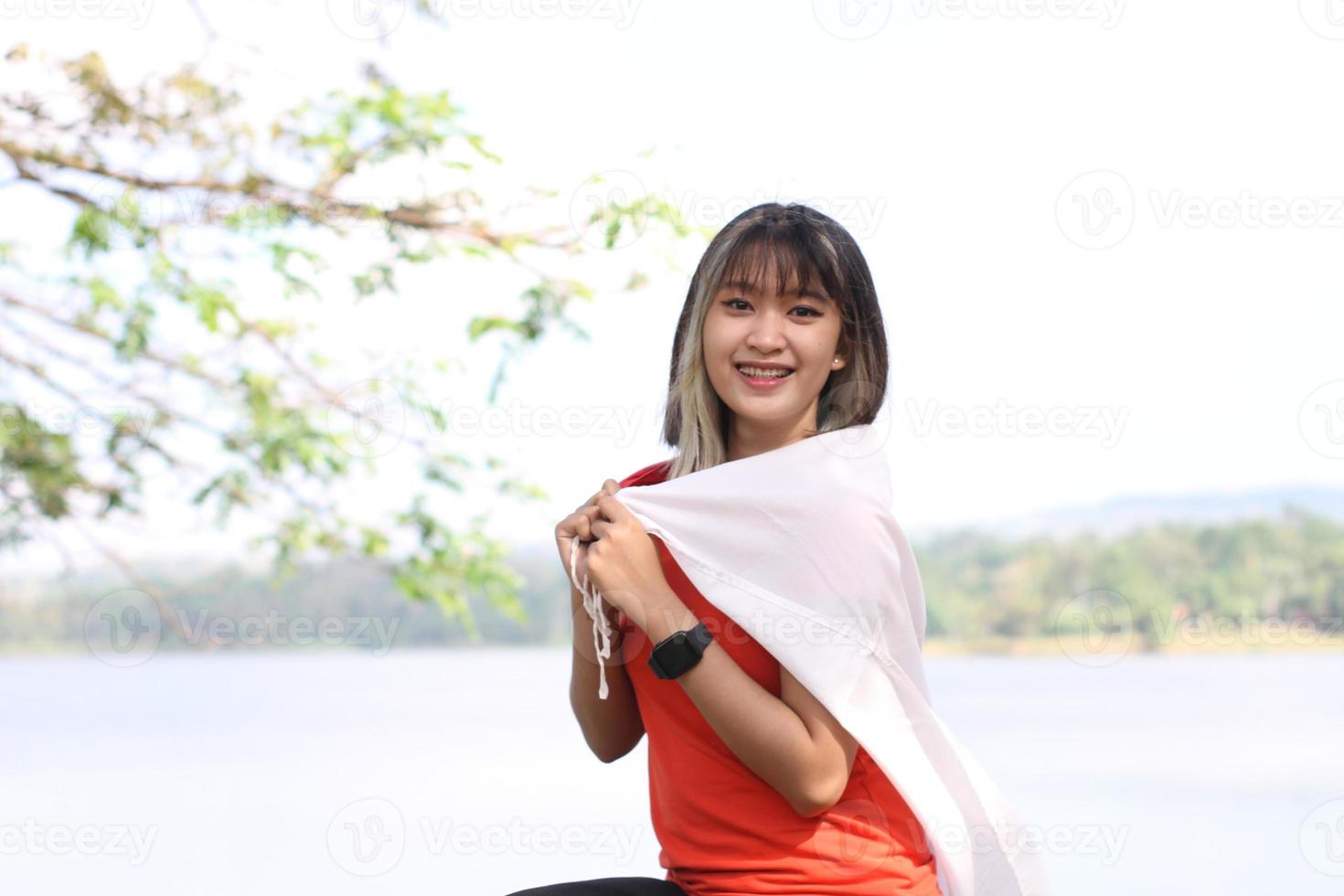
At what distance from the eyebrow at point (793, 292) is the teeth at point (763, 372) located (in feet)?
0.27

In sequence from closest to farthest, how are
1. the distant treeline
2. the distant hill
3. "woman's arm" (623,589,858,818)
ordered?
"woman's arm" (623,589,858,818), the distant treeline, the distant hill

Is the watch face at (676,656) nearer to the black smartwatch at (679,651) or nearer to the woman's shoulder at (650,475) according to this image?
the black smartwatch at (679,651)

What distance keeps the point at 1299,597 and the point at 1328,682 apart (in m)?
1.20

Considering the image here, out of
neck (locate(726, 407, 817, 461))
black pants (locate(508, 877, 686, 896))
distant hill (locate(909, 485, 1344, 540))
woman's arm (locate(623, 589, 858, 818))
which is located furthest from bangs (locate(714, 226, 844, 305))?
distant hill (locate(909, 485, 1344, 540))

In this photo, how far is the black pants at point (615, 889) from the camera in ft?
4.69

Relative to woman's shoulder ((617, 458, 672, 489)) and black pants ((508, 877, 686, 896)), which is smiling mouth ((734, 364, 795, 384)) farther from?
black pants ((508, 877, 686, 896))

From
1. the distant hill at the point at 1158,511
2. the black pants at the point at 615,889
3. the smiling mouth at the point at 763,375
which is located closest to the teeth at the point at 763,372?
the smiling mouth at the point at 763,375

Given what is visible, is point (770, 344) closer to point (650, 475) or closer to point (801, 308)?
point (801, 308)

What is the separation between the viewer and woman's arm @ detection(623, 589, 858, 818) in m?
1.36

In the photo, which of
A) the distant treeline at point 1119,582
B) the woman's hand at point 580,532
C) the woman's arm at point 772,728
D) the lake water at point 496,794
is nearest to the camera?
the woman's arm at point 772,728

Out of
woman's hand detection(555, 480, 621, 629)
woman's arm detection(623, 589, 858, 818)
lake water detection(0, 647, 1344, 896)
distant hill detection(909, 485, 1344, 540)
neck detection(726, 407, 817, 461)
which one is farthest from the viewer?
distant hill detection(909, 485, 1344, 540)

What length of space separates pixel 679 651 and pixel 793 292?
1.38ft

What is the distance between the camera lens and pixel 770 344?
4.99 ft

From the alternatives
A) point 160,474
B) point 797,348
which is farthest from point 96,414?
point 797,348
